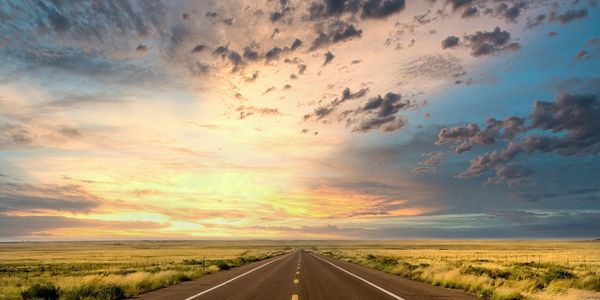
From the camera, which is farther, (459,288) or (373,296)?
(459,288)

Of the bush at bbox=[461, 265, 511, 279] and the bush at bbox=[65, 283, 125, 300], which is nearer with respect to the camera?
the bush at bbox=[65, 283, 125, 300]

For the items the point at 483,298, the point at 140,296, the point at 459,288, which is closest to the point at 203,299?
the point at 140,296

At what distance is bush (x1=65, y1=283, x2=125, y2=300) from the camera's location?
1269cm

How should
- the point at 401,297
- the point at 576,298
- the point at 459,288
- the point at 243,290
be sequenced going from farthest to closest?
the point at 459,288 → the point at 243,290 → the point at 401,297 → the point at 576,298

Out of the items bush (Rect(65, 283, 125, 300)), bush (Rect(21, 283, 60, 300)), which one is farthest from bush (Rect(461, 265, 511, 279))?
bush (Rect(21, 283, 60, 300))

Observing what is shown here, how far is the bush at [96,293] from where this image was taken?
41.6 ft

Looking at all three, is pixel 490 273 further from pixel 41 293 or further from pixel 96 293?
pixel 41 293

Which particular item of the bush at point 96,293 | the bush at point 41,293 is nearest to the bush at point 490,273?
the bush at point 96,293

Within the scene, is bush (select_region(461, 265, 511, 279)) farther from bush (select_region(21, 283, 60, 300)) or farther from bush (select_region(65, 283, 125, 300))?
bush (select_region(21, 283, 60, 300))

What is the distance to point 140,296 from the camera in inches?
549

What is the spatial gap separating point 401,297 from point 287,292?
3.80 metres

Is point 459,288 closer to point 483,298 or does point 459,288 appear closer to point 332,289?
point 483,298

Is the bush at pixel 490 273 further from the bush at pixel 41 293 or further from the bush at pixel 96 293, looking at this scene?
the bush at pixel 41 293

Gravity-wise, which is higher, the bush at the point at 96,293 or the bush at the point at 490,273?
the bush at the point at 96,293
